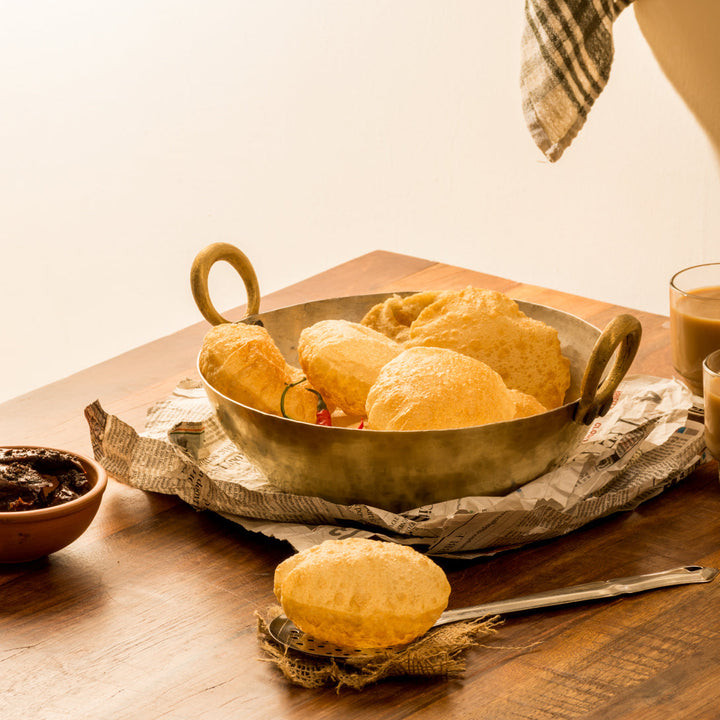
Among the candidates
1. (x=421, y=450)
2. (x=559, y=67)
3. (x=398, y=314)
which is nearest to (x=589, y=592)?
(x=421, y=450)

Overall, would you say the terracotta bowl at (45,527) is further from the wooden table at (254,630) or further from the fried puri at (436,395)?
the fried puri at (436,395)

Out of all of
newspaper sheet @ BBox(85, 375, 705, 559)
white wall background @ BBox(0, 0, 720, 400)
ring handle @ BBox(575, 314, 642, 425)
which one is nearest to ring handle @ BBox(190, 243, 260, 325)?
newspaper sheet @ BBox(85, 375, 705, 559)

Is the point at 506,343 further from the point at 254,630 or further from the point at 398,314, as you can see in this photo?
the point at 254,630

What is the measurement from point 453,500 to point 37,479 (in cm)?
33

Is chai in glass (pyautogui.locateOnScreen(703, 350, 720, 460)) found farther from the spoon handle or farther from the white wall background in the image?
the white wall background

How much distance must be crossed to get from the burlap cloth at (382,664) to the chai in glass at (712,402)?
1.13 ft

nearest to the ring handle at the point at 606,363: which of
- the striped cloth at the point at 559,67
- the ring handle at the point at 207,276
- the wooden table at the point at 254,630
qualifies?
the wooden table at the point at 254,630

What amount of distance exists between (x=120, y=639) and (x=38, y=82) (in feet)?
7.28

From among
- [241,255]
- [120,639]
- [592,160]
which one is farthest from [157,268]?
[120,639]

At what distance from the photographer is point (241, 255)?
1066mm

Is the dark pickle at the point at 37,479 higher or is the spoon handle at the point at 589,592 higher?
the dark pickle at the point at 37,479

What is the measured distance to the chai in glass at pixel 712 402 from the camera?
898mm

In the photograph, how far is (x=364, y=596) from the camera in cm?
66

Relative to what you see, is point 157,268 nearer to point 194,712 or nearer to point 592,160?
point 592,160
